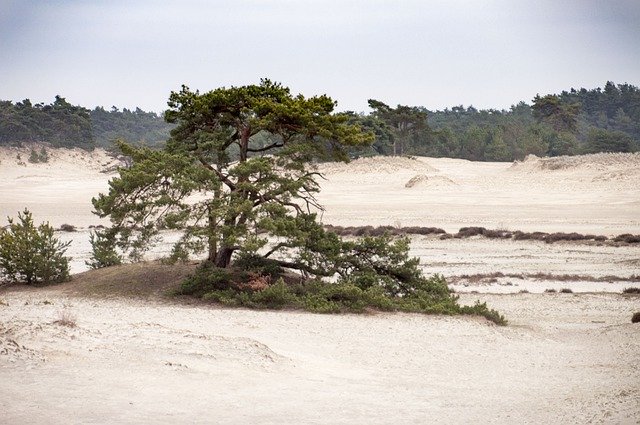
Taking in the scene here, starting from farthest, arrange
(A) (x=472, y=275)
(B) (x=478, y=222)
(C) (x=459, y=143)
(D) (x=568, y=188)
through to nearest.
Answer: (C) (x=459, y=143)
(D) (x=568, y=188)
(B) (x=478, y=222)
(A) (x=472, y=275)

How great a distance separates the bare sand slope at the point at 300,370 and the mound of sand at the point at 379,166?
5359cm

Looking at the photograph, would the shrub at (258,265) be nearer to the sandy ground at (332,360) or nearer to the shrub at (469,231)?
the sandy ground at (332,360)

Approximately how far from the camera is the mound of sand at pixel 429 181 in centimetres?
A: 6314

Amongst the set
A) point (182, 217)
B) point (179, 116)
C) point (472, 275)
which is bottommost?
point (472, 275)

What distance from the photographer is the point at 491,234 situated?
1646 inches

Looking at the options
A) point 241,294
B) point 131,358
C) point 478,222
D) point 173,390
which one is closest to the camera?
Result: point 173,390

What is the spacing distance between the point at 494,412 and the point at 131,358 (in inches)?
211

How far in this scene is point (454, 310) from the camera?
20.0 metres

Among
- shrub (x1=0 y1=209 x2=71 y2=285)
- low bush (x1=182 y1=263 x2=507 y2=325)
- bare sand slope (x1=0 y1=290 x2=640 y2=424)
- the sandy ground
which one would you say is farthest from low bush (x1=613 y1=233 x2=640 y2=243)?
shrub (x1=0 y1=209 x2=71 y2=285)

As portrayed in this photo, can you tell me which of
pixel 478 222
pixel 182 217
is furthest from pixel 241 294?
pixel 478 222

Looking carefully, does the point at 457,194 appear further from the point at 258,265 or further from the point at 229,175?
the point at 229,175

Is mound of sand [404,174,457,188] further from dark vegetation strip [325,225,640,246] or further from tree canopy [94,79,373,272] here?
tree canopy [94,79,373,272]

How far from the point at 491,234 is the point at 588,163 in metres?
26.8

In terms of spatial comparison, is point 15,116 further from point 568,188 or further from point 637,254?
point 637,254
